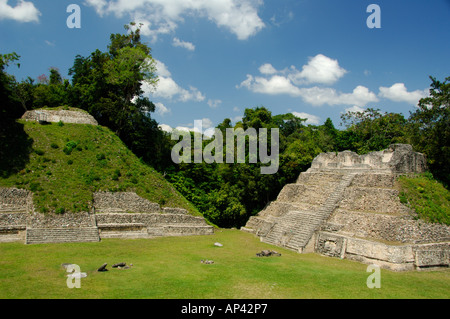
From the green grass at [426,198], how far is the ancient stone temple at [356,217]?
532 mm

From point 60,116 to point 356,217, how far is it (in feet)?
92.5

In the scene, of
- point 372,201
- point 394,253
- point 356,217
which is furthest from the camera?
point 372,201

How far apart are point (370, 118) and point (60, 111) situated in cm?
3883

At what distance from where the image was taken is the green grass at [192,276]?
10242 millimetres

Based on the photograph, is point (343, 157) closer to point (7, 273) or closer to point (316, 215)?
point (316, 215)

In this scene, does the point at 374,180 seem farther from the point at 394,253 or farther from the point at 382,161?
the point at 394,253

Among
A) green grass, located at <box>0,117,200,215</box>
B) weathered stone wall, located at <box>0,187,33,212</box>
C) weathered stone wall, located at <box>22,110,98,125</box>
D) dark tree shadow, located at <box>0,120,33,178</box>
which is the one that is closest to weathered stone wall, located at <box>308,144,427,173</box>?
green grass, located at <box>0,117,200,215</box>

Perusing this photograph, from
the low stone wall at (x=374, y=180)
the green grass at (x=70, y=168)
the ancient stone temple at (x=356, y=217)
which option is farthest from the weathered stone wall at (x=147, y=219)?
the low stone wall at (x=374, y=180)

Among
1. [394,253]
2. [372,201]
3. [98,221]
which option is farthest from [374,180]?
[98,221]

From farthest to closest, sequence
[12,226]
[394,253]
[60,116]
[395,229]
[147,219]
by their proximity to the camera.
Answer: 1. [60,116]
2. [147,219]
3. [12,226]
4. [395,229]
5. [394,253]

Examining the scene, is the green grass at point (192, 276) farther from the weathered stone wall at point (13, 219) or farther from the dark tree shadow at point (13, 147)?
the dark tree shadow at point (13, 147)

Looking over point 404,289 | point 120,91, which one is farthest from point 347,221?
point 120,91

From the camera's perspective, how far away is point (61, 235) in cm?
1858

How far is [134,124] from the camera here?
34844mm
